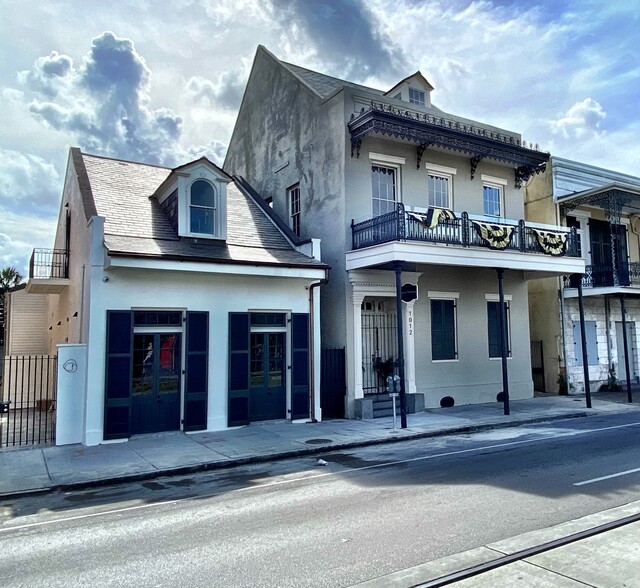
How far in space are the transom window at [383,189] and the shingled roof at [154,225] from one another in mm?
2847

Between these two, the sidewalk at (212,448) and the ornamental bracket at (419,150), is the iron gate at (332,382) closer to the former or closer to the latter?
the sidewalk at (212,448)

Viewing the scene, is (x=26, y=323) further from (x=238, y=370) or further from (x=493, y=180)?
(x=493, y=180)

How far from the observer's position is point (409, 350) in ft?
51.5

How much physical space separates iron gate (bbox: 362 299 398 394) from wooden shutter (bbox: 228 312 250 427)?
12.8 feet

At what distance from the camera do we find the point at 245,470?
945 centimetres

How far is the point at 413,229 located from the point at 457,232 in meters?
1.57

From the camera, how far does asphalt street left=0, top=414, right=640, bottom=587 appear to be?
4.95 meters

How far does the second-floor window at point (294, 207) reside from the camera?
18000 mm

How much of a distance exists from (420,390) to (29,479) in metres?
10.6

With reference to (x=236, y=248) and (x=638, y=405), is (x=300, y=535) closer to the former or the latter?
(x=236, y=248)

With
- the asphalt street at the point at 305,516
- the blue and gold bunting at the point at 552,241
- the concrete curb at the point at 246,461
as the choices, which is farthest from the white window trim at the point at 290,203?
the asphalt street at the point at 305,516

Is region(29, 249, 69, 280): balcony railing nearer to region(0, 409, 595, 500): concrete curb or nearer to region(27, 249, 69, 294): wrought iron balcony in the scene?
region(27, 249, 69, 294): wrought iron balcony

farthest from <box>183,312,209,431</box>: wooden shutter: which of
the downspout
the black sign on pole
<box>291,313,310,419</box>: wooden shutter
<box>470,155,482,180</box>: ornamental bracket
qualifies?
<box>470,155,482,180</box>: ornamental bracket

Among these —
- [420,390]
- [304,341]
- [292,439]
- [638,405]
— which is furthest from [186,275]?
[638,405]
